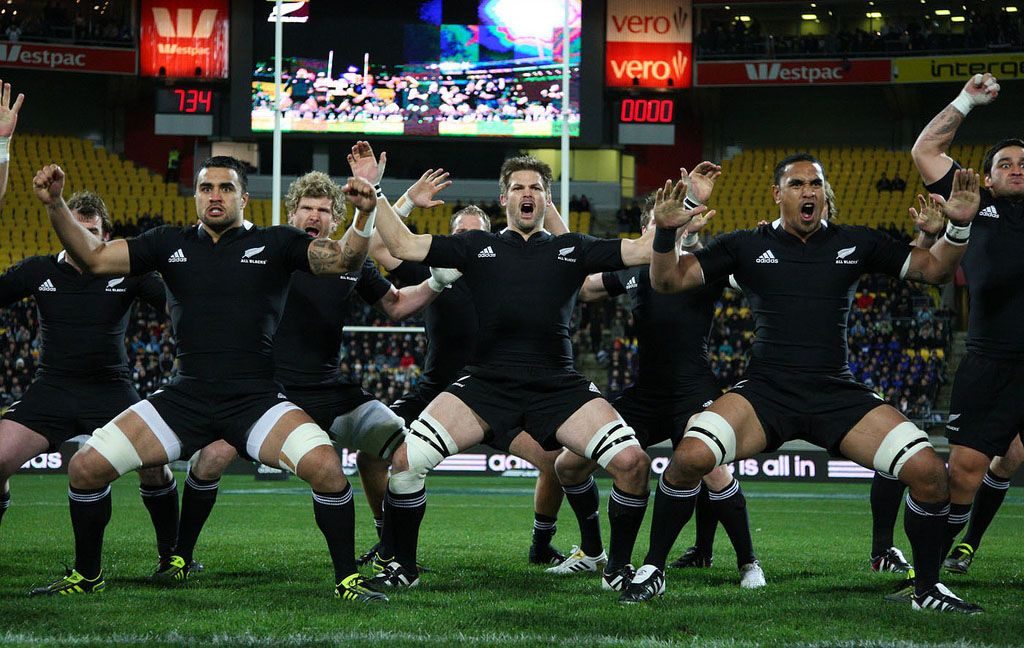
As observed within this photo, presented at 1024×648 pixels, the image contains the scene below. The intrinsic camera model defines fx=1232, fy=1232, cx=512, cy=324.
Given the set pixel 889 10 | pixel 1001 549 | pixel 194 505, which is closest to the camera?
pixel 194 505

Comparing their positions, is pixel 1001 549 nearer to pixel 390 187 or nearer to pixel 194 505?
pixel 194 505

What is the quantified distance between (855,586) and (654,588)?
1515mm

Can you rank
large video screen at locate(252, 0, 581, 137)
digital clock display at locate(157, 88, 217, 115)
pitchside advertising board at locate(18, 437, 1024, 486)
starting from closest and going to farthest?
pitchside advertising board at locate(18, 437, 1024, 486)
digital clock display at locate(157, 88, 217, 115)
large video screen at locate(252, 0, 581, 137)

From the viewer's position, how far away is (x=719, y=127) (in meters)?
36.9

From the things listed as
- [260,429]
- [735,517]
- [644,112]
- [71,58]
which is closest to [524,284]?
[260,429]

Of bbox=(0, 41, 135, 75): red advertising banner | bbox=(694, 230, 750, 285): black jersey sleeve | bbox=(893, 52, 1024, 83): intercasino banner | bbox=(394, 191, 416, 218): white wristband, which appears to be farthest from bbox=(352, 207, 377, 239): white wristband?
bbox=(0, 41, 135, 75): red advertising banner

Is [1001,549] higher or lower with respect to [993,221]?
lower

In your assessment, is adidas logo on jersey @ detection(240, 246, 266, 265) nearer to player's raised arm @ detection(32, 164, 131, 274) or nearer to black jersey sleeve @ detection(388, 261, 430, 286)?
player's raised arm @ detection(32, 164, 131, 274)

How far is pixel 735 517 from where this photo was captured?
7.96 metres

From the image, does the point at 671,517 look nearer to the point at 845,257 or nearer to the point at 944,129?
the point at 845,257

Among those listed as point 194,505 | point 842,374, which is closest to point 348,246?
point 194,505

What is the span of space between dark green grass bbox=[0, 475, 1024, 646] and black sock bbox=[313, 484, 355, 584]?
29 cm

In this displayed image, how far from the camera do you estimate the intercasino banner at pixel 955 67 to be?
31.1 m

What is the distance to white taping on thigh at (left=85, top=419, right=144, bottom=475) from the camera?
6.85 meters
